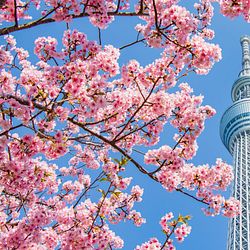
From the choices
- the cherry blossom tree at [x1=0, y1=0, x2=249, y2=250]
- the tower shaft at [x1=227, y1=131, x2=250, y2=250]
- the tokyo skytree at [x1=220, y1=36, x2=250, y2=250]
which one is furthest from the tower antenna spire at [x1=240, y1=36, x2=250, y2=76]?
the cherry blossom tree at [x1=0, y1=0, x2=249, y2=250]

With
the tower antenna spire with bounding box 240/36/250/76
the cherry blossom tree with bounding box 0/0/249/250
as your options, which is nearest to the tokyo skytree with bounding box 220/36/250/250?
the tower antenna spire with bounding box 240/36/250/76

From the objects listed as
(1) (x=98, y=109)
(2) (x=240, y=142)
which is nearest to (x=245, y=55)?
(2) (x=240, y=142)

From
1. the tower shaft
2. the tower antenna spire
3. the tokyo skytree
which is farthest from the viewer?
the tower antenna spire

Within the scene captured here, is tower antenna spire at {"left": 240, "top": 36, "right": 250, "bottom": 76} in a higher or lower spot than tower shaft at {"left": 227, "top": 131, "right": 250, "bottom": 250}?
higher

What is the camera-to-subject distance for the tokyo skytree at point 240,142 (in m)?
56.2

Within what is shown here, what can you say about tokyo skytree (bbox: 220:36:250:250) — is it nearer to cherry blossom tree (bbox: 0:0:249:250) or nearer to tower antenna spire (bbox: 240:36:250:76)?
tower antenna spire (bbox: 240:36:250:76)

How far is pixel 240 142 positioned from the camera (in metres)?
69.9

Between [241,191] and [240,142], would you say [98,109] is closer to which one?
[241,191]

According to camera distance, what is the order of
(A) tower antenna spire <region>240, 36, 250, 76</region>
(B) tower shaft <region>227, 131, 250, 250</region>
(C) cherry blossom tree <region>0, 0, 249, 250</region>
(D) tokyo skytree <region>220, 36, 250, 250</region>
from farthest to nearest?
(A) tower antenna spire <region>240, 36, 250, 76</region>, (D) tokyo skytree <region>220, 36, 250, 250</region>, (B) tower shaft <region>227, 131, 250, 250</region>, (C) cherry blossom tree <region>0, 0, 249, 250</region>

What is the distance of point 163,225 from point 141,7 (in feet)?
10.3

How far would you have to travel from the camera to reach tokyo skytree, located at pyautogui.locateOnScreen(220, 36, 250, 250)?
184ft

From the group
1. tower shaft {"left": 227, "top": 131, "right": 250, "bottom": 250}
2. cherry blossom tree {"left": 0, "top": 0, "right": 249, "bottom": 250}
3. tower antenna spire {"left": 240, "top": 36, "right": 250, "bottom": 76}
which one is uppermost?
tower antenna spire {"left": 240, "top": 36, "right": 250, "bottom": 76}

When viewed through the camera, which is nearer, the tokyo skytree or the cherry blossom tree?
the cherry blossom tree

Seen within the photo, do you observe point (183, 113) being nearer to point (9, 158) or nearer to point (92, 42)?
point (92, 42)
